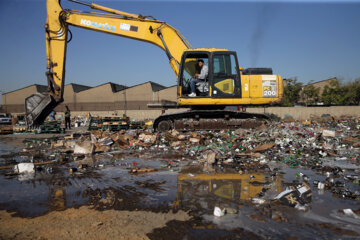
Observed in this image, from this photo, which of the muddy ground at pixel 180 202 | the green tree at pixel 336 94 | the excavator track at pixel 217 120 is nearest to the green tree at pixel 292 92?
the green tree at pixel 336 94

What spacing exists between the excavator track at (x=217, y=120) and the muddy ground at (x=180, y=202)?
3.82 meters

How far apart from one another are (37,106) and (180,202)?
8.46m

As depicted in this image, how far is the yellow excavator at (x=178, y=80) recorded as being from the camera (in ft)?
27.0

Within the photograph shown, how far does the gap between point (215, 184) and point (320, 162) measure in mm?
2662

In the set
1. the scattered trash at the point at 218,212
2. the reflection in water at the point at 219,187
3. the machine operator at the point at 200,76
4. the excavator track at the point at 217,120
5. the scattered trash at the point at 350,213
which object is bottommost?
the scattered trash at the point at 350,213

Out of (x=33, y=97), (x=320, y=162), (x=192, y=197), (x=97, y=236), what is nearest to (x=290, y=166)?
(x=320, y=162)

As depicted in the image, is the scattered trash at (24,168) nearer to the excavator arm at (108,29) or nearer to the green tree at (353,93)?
the excavator arm at (108,29)

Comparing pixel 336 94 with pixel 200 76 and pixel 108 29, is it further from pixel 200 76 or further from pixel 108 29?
pixel 108 29

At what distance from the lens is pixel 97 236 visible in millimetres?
2150

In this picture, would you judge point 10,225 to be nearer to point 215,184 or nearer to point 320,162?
point 215,184

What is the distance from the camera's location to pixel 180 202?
2928 millimetres

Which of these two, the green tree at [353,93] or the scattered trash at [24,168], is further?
the green tree at [353,93]

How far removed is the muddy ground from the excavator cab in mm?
3544

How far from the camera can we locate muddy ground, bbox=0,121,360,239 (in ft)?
7.34
